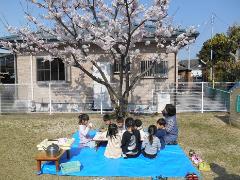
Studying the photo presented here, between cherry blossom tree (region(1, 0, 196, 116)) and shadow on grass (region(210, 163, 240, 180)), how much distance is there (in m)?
5.94

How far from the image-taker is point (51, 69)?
631 inches

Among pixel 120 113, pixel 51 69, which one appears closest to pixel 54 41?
pixel 51 69

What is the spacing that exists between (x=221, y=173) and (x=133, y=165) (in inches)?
80.1

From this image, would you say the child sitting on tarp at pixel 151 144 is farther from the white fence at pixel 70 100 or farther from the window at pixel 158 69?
the window at pixel 158 69

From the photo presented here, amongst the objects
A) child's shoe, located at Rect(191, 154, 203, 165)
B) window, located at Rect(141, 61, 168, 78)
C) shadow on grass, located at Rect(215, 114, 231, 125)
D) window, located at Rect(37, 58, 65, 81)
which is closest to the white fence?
window, located at Rect(37, 58, 65, 81)

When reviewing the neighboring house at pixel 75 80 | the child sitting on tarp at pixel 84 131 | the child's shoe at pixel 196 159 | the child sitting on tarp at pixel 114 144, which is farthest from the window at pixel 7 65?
the child's shoe at pixel 196 159

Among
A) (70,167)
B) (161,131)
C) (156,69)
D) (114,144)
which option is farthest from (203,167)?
(156,69)

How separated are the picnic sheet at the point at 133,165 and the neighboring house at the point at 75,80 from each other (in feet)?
23.6

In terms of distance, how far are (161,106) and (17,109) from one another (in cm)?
713

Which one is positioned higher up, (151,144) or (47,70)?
(47,70)

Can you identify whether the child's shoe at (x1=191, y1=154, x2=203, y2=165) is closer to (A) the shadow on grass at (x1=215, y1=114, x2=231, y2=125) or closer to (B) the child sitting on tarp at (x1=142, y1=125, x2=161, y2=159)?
(B) the child sitting on tarp at (x1=142, y1=125, x2=161, y2=159)

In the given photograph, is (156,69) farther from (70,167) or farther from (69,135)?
(70,167)

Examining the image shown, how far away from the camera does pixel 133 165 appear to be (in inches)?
300

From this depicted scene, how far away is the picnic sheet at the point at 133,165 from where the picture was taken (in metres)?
7.13
